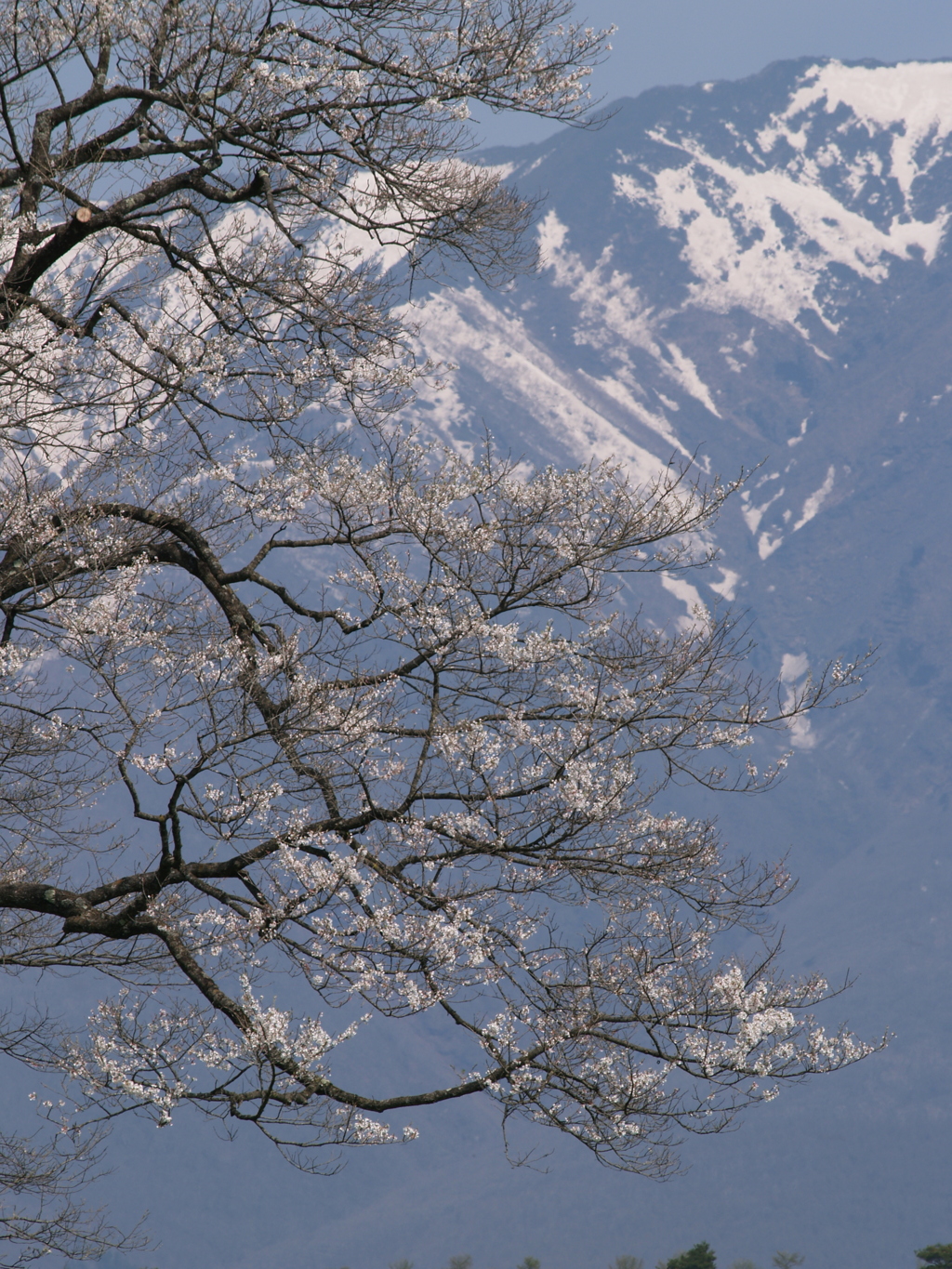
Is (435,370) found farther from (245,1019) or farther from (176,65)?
(245,1019)

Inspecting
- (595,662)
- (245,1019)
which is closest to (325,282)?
(595,662)

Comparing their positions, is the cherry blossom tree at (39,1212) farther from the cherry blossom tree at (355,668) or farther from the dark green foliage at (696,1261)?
the dark green foliage at (696,1261)

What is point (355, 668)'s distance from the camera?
31.4 ft

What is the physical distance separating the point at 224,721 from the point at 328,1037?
7.88 ft

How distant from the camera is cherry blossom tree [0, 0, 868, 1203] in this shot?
8.27 meters

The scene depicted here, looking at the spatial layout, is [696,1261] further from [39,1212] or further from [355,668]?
[355,668]

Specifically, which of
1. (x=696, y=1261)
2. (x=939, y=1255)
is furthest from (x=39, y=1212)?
(x=939, y=1255)

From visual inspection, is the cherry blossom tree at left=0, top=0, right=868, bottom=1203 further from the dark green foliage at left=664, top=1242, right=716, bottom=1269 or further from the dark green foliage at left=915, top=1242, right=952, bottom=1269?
the dark green foliage at left=915, top=1242, right=952, bottom=1269

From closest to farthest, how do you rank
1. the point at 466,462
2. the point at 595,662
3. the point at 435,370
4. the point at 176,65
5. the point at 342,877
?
1. the point at 342,877
2. the point at 176,65
3. the point at 595,662
4. the point at 466,462
5. the point at 435,370

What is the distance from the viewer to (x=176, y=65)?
29.1ft

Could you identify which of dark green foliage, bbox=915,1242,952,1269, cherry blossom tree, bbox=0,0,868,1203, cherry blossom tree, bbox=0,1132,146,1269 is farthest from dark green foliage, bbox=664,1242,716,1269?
cherry blossom tree, bbox=0,0,868,1203

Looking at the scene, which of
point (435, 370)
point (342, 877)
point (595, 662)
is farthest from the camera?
point (435, 370)

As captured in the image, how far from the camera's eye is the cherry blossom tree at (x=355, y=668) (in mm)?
8273

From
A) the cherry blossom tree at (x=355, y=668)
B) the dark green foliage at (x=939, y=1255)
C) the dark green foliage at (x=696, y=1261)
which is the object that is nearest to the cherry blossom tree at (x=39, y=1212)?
the cherry blossom tree at (x=355, y=668)
